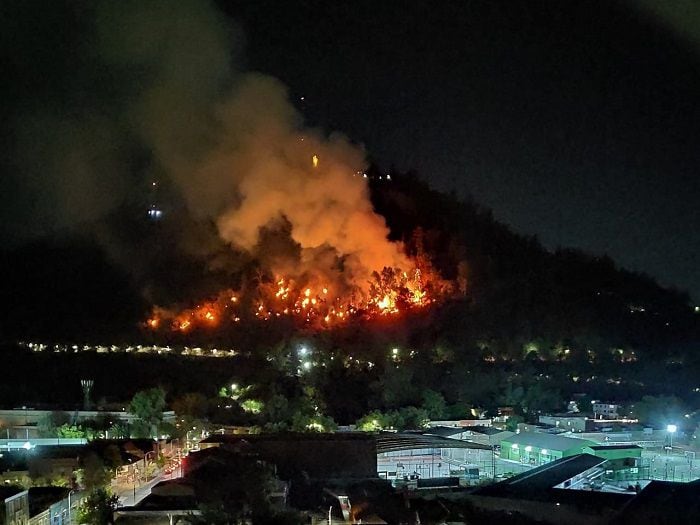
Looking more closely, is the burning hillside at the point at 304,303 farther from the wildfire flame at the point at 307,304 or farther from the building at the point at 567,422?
the building at the point at 567,422

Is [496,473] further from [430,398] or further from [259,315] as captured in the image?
[259,315]

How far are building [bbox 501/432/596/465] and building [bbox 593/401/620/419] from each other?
3162mm

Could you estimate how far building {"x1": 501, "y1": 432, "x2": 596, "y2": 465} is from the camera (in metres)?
10.9

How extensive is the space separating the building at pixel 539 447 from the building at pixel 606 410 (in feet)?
10.4

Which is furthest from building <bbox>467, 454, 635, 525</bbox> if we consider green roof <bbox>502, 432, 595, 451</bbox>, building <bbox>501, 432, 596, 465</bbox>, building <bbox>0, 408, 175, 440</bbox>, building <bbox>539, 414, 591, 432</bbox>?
building <bbox>0, 408, 175, 440</bbox>

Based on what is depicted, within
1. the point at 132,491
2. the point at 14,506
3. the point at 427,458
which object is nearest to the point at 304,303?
the point at 427,458

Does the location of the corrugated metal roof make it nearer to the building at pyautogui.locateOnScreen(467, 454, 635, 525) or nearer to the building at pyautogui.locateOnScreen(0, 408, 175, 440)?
the building at pyautogui.locateOnScreen(467, 454, 635, 525)

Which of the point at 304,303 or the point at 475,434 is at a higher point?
the point at 304,303

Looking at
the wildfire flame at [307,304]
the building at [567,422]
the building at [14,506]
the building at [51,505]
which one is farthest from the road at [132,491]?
the wildfire flame at [307,304]

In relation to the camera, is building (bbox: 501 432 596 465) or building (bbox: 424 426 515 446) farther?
building (bbox: 424 426 515 446)

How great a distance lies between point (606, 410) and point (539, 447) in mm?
4334

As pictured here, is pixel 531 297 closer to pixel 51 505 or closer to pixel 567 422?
pixel 567 422

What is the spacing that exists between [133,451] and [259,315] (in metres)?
7.07

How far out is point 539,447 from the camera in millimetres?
11203
